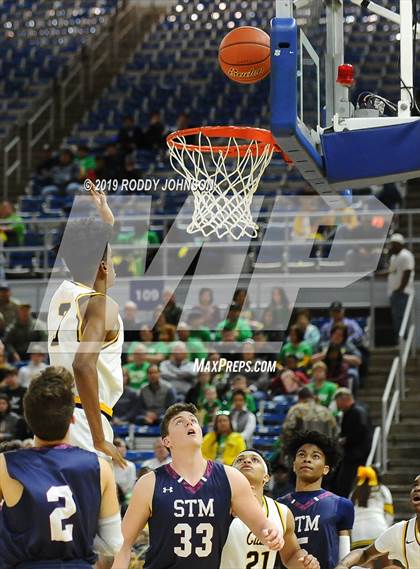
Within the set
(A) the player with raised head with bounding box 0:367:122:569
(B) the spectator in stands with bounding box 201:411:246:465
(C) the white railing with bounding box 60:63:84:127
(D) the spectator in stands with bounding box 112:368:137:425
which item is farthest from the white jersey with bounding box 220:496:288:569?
(C) the white railing with bounding box 60:63:84:127

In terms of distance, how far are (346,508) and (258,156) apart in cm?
247

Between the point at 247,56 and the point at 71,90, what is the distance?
48.3 feet

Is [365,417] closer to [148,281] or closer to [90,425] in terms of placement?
[148,281]

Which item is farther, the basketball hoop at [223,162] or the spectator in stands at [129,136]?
the spectator in stands at [129,136]

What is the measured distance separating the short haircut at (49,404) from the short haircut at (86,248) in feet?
5.75

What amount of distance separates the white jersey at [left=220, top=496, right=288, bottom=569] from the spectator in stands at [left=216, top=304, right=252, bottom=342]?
6.13 metres

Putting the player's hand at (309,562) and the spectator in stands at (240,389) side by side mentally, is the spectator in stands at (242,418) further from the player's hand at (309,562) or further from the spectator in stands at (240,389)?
the player's hand at (309,562)

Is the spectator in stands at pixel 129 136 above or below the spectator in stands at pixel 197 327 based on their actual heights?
above

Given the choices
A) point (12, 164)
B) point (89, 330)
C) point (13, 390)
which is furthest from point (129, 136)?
point (89, 330)

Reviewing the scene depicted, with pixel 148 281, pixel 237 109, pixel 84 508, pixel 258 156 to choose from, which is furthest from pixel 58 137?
pixel 84 508

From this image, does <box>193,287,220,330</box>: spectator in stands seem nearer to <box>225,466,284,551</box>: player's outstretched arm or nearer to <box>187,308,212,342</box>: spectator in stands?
<box>187,308,212,342</box>: spectator in stands

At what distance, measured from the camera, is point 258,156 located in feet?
26.9

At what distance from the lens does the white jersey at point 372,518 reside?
372 inches

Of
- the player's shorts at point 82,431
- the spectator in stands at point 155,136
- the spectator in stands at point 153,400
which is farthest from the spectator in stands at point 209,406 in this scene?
the spectator in stands at point 155,136
